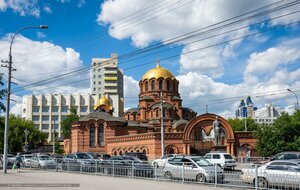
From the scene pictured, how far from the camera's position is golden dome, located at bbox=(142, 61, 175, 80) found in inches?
2781

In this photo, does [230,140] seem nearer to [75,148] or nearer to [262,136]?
[262,136]

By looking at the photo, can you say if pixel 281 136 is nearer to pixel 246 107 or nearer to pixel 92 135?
pixel 92 135

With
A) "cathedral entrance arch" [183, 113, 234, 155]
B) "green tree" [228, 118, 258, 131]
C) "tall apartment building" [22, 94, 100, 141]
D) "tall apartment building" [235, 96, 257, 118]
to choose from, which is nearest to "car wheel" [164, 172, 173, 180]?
"cathedral entrance arch" [183, 113, 234, 155]

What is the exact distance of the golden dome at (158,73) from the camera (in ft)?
232

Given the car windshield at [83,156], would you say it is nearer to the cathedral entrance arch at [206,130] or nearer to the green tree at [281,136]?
the cathedral entrance arch at [206,130]

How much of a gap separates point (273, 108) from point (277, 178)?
536ft

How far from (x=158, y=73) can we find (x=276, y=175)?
183 ft

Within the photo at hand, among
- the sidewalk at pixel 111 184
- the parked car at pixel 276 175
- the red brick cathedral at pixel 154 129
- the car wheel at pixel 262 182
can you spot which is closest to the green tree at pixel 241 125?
the red brick cathedral at pixel 154 129

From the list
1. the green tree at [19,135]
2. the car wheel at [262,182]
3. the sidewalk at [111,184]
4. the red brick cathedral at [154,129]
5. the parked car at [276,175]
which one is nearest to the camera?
the parked car at [276,175]

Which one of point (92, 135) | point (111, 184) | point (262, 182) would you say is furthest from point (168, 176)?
point (92, 135)

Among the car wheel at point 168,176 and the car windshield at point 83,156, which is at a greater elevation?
the car windshield at point 83,156

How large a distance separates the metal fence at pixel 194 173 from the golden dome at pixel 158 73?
42.8m

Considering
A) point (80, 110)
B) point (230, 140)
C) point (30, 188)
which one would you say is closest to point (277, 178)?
point (30, 188)

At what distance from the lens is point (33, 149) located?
7762 cm
